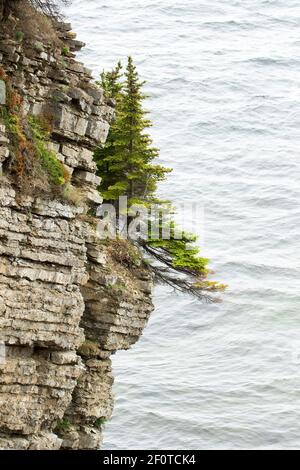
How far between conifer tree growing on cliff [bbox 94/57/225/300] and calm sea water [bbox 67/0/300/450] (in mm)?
20611

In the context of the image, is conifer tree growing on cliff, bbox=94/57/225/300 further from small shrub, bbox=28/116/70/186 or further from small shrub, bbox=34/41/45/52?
small shrub, bbox=28/116/70/186

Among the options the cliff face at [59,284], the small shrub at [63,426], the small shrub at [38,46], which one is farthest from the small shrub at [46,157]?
the small shrub at [63,426]

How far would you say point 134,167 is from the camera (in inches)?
1474

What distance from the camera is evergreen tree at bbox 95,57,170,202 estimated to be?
36906 mm

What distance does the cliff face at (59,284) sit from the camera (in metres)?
27.2

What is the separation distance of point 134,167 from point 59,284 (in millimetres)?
10165

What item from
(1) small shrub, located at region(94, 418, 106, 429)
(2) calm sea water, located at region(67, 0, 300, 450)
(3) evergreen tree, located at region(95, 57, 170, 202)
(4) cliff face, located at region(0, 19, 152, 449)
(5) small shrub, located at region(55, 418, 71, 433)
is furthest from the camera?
(2) calm sea water, located at region(67, 0, 300, 450)

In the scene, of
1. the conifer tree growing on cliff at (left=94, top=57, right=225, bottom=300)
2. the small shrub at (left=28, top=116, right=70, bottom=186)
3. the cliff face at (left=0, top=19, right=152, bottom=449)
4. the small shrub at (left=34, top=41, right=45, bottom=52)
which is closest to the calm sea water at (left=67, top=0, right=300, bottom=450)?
the conifer tree growing on cliff at (left=94, top=57, right=225, bottom=300)

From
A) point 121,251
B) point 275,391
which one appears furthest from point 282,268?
point 121,251

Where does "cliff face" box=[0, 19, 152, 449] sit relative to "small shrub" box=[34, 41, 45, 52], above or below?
below

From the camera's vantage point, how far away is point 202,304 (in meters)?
75.2

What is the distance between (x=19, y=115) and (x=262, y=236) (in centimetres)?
5652

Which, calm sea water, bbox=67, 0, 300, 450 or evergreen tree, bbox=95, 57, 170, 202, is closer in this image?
evergreen tree, bbox=95, 57, 170, 202

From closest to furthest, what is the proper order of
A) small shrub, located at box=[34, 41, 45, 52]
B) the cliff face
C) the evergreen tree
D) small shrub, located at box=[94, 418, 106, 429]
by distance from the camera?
the cliff face
small shrub, located at box=[34, 41, 45, 52]
small shrub, located at box=[94, 418, 106, 429]
the evergreen tree
